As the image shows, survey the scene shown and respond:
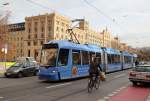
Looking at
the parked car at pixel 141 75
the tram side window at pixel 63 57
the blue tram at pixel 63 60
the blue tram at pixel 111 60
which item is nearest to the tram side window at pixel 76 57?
the blue tram at pixel 63 60

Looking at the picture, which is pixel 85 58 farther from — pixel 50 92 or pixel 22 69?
pixel 50 92

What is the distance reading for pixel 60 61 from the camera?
21.4 m

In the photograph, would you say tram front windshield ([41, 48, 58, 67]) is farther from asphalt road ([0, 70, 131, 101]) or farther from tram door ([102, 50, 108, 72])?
tram door ([102, 50, 108, 72])

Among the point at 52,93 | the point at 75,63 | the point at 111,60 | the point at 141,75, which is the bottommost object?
the point at 52,93

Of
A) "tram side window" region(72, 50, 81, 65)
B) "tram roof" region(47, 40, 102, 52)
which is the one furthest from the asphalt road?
"tram side window" region(72, 50, 81, 65)

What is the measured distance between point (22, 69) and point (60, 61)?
335 inches

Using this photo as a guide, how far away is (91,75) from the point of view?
53.0 ft

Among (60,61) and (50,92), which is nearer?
(50,92)

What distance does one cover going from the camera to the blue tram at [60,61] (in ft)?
68.8

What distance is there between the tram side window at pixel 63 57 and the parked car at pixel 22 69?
775cm

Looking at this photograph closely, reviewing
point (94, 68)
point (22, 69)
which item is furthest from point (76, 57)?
point (94, 68)

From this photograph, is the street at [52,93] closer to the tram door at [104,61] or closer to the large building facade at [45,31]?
the tram door at [104,61]

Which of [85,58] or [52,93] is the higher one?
[85,58]

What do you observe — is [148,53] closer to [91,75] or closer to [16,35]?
[16,35]
